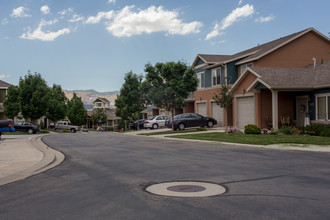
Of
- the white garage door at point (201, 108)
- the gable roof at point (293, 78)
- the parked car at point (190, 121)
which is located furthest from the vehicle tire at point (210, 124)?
the gable roof at point (293, 78)

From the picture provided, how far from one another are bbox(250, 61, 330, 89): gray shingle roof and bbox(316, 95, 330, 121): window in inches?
35.9

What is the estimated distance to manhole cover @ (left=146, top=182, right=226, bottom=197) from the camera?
6406 millimetres

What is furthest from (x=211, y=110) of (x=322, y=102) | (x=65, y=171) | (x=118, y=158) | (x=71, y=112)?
(x=71, y=112)

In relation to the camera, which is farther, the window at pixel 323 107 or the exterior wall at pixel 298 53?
the exterior wall at pixel 298 53

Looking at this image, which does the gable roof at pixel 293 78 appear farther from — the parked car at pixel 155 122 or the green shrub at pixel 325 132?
the parked car at pixel 155 122

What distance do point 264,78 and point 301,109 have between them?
141 inches

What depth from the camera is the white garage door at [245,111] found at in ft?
87.4

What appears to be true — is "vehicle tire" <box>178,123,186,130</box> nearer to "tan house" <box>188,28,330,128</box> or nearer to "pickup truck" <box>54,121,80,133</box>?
"tan house" <box>188,28,330,128</box>

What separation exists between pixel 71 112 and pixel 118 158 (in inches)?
2411

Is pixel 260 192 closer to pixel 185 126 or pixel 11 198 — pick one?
pixel 11 198

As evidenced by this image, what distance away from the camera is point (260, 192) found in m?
6.52

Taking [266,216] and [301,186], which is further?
[301,186]

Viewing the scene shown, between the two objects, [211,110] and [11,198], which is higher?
[211,110]

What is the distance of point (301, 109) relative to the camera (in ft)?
79.0
